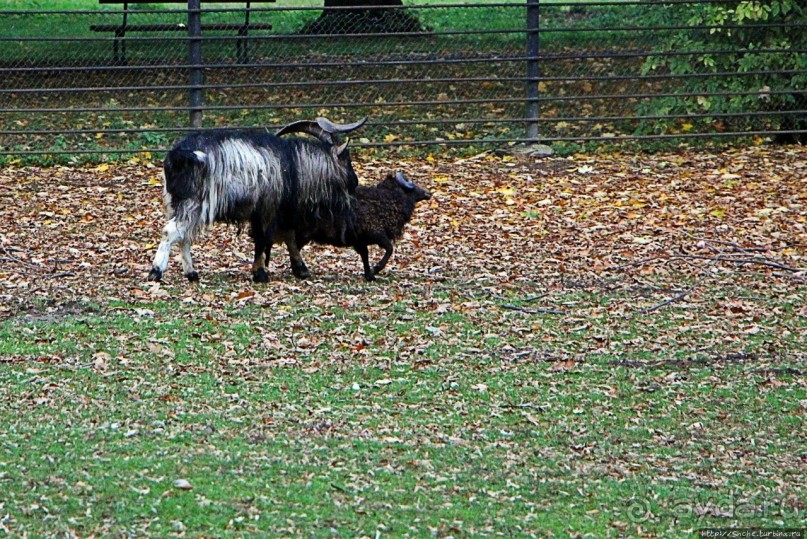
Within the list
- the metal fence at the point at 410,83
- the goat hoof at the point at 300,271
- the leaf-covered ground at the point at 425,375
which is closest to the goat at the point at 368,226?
the goat hoof at the point at 300,271

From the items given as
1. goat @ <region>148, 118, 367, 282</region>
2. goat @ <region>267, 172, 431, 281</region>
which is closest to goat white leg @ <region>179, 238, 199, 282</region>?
goat @ <region>148, 118, 367, 282</region>

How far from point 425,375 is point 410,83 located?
9.50 metres

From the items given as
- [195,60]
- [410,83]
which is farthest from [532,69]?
[195,60]

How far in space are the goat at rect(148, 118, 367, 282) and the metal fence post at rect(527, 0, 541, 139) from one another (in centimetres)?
551

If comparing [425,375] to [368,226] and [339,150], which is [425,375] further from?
[339,150]

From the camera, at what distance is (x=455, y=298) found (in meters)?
9.55

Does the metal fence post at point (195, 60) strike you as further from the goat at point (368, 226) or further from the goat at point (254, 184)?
the goat at point (368, 226)

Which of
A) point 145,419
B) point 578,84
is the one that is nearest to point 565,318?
point 145,419

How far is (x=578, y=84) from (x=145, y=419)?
11540mm

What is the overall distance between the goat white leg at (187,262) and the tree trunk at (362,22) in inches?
318

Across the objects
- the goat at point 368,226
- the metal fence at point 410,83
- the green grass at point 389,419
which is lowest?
the green grass at point 389,419

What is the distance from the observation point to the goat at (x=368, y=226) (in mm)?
10156

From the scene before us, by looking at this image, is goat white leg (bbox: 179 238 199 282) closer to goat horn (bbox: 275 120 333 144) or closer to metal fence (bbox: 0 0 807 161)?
goat horn (bbox: 275 120 333 144)

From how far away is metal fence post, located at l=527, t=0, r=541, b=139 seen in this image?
15309 mm
